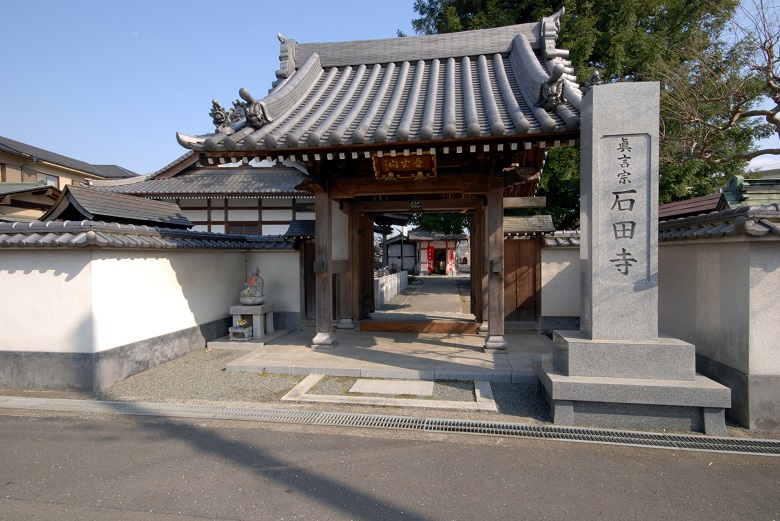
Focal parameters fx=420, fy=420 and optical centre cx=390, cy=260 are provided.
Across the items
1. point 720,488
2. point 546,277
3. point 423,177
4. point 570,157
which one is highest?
point 570,157

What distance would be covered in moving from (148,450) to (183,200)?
14.1 metres

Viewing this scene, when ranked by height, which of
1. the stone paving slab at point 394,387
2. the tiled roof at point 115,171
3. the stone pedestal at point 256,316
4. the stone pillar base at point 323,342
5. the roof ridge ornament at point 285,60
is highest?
the tiled roof at point 115,171

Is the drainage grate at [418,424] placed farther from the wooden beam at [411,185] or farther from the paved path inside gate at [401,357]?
the wooden beam at [411,185]

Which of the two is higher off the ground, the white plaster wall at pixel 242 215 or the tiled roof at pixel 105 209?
the white plaster wall at pixel 242 215

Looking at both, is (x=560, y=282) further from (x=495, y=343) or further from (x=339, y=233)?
(x=339, y=233)

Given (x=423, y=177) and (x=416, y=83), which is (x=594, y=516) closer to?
(x=423, y=177)

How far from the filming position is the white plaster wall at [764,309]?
4855mm

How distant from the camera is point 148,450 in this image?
14.5ft

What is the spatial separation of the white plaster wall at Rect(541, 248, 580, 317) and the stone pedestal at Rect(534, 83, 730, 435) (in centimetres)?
481

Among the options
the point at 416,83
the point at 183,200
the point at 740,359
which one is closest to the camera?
the point at 740,359

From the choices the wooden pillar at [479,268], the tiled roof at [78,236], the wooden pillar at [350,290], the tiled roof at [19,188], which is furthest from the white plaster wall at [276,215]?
the tiled roof at [78,236]

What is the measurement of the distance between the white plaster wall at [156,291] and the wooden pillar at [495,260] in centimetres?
616

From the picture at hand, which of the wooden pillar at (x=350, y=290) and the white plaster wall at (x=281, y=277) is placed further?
the white plaster wall at (x=281, y=277)

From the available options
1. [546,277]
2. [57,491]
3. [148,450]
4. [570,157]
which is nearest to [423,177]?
[546,277]
